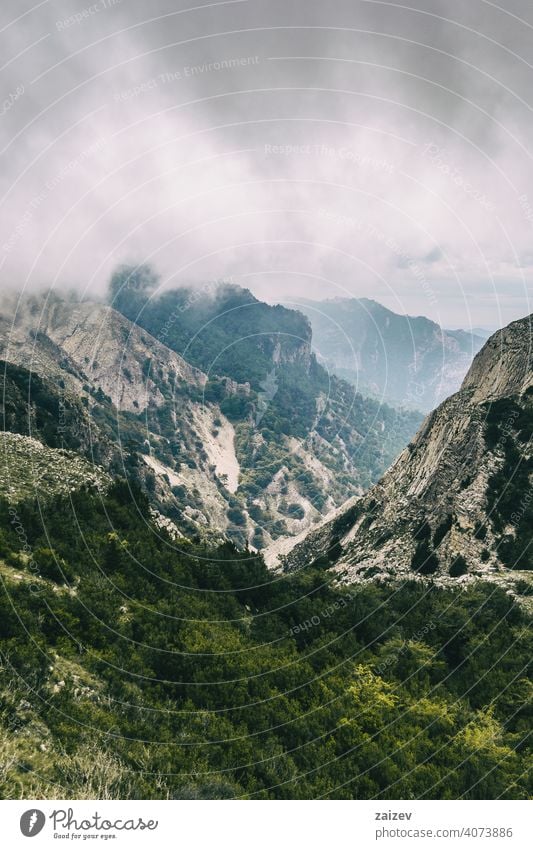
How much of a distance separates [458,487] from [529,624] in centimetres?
2343

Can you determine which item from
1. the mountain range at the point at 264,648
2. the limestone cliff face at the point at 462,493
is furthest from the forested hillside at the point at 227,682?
the limestone cliff face at the point at 462,493

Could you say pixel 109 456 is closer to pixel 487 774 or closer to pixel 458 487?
pixel 458 487

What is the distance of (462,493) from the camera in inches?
2368

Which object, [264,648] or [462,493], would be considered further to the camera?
[462,493]

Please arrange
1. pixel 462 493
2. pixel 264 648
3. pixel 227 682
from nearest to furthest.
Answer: pixel 227 682 → pixel 264 648 → pixel 462 493

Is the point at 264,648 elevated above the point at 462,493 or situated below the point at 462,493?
below

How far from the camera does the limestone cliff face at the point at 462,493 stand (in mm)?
55312

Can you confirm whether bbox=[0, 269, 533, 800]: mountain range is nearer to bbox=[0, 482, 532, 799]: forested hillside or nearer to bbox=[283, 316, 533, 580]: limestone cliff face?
bbox=[0, 482, 532, 799]: forested hillside

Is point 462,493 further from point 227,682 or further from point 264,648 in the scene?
point 227,682

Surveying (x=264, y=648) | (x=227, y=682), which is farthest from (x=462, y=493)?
(x=227, y=682)

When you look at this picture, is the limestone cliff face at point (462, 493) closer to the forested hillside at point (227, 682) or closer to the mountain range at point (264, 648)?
the mountain range at point (264, 648)

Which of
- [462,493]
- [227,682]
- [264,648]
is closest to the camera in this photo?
[227,682]

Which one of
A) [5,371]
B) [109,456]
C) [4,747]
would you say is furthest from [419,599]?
[109,456]

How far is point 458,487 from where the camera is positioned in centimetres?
6150
